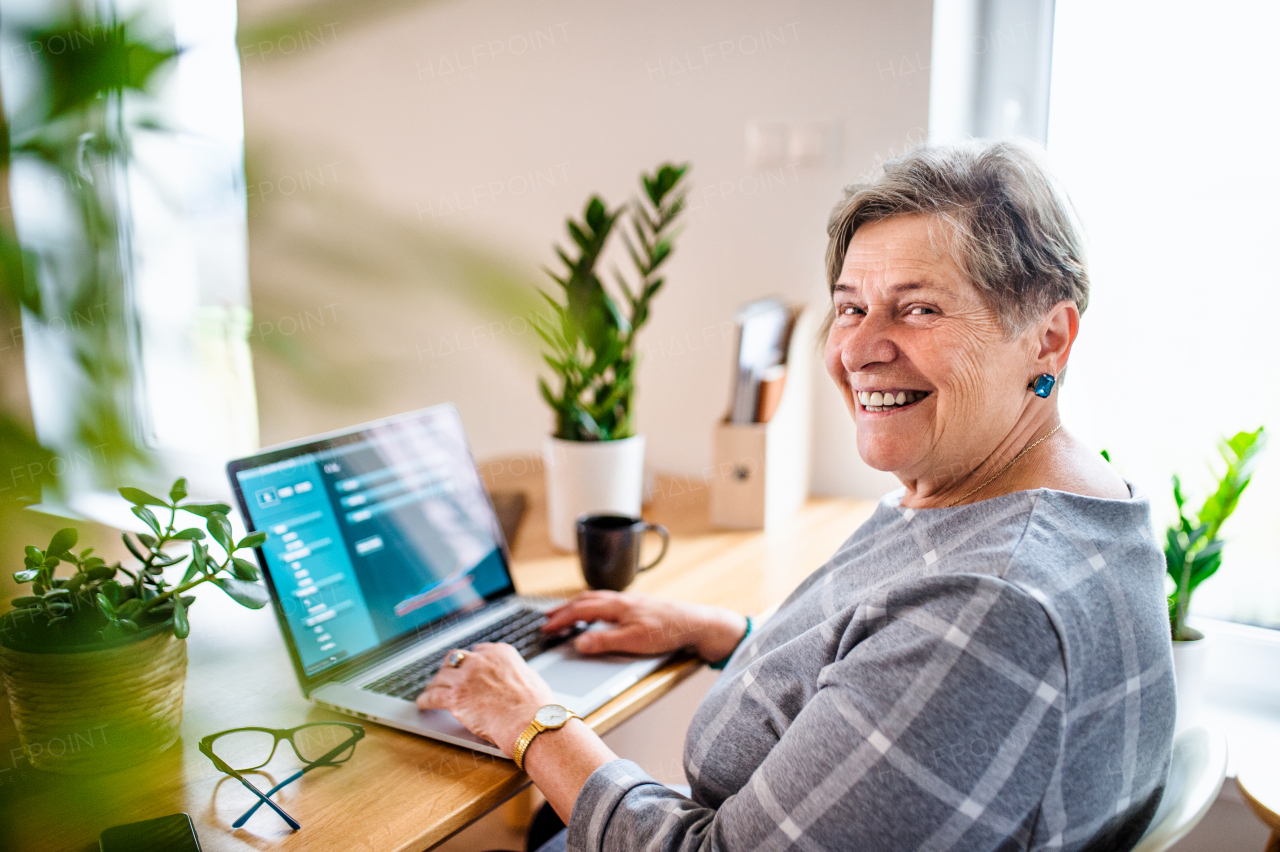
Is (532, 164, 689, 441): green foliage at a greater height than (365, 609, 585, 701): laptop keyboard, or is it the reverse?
(532, 164, 689, 441): green foliage

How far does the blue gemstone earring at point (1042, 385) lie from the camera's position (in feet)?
2.86

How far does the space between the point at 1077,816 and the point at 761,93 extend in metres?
1.34

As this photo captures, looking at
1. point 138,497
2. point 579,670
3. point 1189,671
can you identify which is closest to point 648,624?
point 579,670

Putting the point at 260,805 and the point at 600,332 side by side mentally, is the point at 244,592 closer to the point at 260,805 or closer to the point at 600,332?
the point at 260,805

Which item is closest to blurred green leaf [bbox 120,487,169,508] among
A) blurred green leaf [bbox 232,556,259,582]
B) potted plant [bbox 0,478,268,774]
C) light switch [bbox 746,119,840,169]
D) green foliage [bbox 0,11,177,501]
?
green foliage [bbox 0,11,177,501]

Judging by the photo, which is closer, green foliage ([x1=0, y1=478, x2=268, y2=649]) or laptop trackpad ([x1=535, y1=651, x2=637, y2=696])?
green foliage ([x1=0, y1=478, x2=268, y2=649])

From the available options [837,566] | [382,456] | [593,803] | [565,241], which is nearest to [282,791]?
[593,803]

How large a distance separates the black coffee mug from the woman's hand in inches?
3.3

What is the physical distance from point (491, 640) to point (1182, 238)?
1230 mm

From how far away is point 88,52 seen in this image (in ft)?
0.59

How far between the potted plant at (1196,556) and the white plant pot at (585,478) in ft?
2.53

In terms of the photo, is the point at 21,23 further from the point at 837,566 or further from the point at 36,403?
the point at 837,566

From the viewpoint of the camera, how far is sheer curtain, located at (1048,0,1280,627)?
138 cm

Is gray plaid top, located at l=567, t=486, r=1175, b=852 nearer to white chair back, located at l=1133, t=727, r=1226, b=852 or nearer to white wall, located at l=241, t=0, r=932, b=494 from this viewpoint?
white chair back, located at l=1133, t=727, r=1226, b=852
